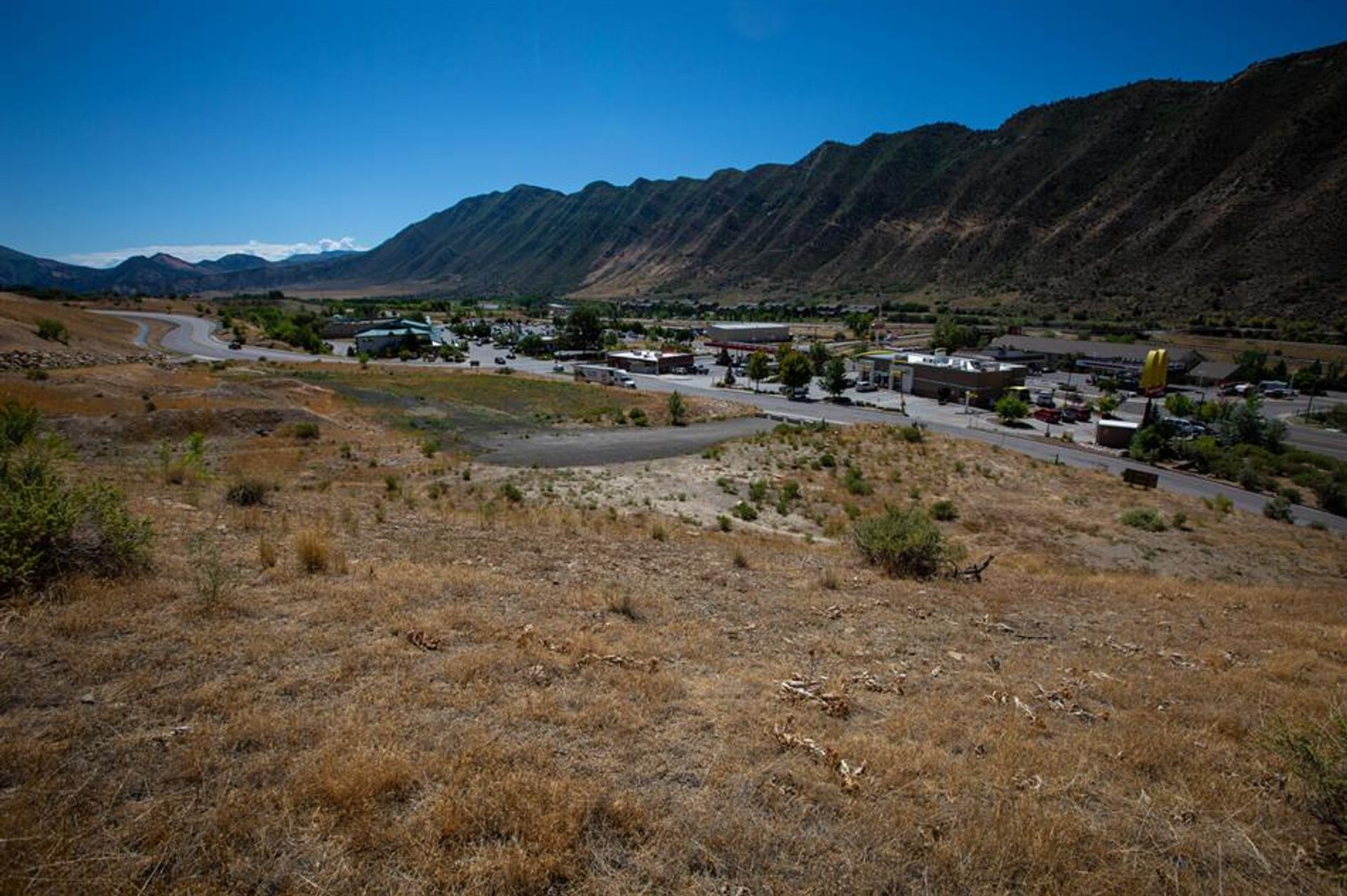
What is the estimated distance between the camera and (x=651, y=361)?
74625 mm

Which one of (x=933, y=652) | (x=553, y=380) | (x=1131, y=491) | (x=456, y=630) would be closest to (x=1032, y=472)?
(x=1131, y=491)

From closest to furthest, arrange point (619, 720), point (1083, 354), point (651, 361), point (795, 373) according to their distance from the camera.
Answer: point (619, 720) → point (795, 373) → point (1083, 354) → point (651, 361)

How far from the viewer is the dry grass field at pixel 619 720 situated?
383 cm

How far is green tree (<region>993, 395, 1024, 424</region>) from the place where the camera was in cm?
4762

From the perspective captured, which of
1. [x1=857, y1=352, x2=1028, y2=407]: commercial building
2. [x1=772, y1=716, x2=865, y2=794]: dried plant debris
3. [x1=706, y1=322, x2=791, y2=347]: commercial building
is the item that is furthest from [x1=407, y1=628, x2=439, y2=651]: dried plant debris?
[x1=706, y1=322, x2=791, y2=347]: commercial building

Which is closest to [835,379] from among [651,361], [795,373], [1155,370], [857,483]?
[795,373]

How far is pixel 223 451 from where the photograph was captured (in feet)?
77.6

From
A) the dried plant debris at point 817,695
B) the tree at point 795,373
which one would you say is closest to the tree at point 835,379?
the tree at point 795,373

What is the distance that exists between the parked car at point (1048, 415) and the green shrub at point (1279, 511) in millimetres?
21400

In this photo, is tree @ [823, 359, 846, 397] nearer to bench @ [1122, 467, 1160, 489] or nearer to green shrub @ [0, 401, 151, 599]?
bench @ [1122, 467, 1160, 489]

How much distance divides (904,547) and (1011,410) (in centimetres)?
4160

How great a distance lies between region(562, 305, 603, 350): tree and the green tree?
57066 mm

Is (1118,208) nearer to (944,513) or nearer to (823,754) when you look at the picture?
(944,513)

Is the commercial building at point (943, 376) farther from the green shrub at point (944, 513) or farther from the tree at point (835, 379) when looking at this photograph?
the green shrub at point (944, 513)
